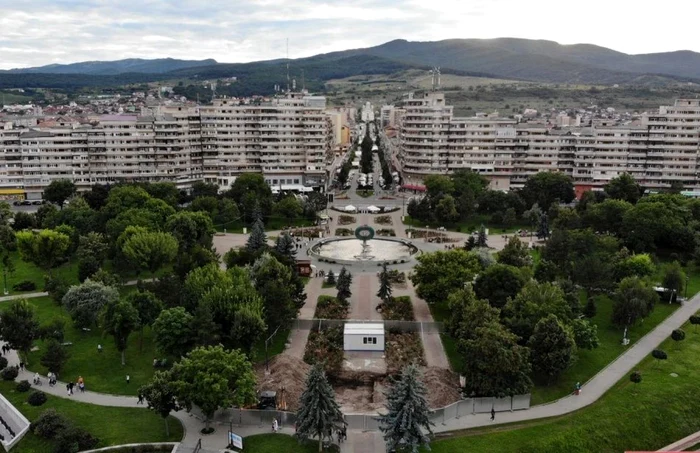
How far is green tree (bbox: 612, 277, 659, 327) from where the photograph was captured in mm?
43562

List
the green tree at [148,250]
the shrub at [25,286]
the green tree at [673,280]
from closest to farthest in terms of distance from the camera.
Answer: the green tree at [673,280]
the green tree at [148,250]
the shrub at [25,286]

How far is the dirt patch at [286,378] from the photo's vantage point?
115ft

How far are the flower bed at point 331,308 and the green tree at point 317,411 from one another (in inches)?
717

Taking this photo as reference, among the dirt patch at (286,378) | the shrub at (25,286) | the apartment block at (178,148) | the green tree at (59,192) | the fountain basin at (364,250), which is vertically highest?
the apartment block at (178,148)

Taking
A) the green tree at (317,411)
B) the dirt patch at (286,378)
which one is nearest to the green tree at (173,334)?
the dirt patch at (286,378)

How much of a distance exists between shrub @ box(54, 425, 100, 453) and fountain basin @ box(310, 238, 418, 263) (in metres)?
36.5

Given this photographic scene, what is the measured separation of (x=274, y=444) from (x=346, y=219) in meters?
56.9

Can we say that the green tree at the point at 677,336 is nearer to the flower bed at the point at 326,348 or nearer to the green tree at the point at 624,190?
the flower bed at the point at 326,348

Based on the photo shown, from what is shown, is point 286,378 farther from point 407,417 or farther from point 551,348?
point 551,348

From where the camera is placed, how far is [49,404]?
111ft

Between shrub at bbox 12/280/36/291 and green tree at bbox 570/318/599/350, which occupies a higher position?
green tree at bbox 570/318/599/350

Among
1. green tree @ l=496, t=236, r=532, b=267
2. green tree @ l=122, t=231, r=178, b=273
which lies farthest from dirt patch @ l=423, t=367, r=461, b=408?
green tree @ l=122, t=231, r=178, b=273

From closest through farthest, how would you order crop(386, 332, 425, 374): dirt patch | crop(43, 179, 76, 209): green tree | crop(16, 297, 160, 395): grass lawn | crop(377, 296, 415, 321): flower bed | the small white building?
crop(16, 297, 160, 395): grass lawn
crop(386, 332, 425, 374): dirt patch
the small white building
crop(377, 296, 415, 321): flower bed
crop(43, 179, 76, 209): green tree

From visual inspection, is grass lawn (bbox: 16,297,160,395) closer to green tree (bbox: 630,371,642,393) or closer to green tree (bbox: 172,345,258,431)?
green tree (bbox: 172,345,258,431)
